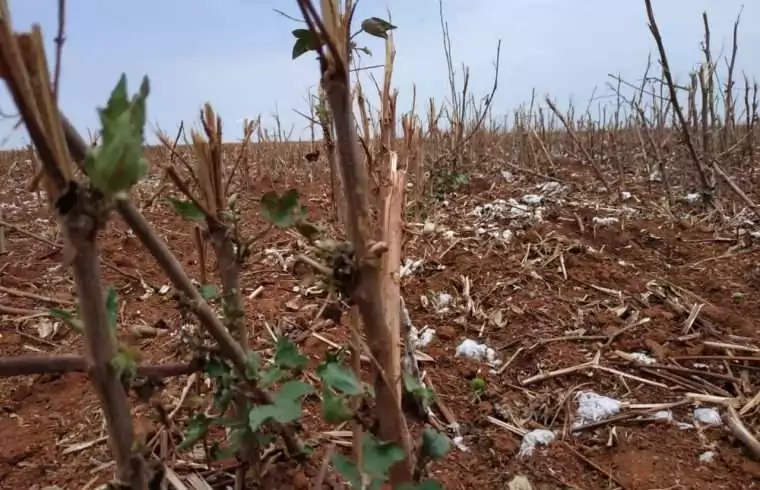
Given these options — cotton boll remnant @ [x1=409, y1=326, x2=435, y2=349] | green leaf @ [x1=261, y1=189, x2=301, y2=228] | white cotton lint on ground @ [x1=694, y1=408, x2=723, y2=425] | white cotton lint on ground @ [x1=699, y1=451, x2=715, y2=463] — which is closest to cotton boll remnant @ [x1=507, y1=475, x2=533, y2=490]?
white cotton lint on ground @ [x1=699, y1=451, x2=715, y2=463]

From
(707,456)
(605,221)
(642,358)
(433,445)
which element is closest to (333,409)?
(433,445)

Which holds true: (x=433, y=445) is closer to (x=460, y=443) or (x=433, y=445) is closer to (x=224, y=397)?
(x=224, y=397)

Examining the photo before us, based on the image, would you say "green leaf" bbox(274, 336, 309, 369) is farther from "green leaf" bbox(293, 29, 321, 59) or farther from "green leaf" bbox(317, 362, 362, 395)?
"green leaf" bbox(293, 29, 321, 59)

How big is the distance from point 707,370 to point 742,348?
13cm

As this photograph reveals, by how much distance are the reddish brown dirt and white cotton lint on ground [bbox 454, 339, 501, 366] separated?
0.16 feet

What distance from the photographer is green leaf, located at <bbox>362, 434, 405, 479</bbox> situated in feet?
2.37

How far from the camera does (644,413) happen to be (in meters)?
1.69

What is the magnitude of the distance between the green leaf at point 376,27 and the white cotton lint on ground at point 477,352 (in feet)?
4.69

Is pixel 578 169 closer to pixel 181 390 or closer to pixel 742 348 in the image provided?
pixel 742 348

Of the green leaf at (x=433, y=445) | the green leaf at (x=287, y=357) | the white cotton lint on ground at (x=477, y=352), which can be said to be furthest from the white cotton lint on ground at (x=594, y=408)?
the green leaf at (x=287, y=357)

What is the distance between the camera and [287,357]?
0.84 m

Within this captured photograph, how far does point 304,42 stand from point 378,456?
0.52m

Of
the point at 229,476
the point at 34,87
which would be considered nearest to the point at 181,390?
the point at 229,476

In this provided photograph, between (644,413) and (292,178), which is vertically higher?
(292,178)
